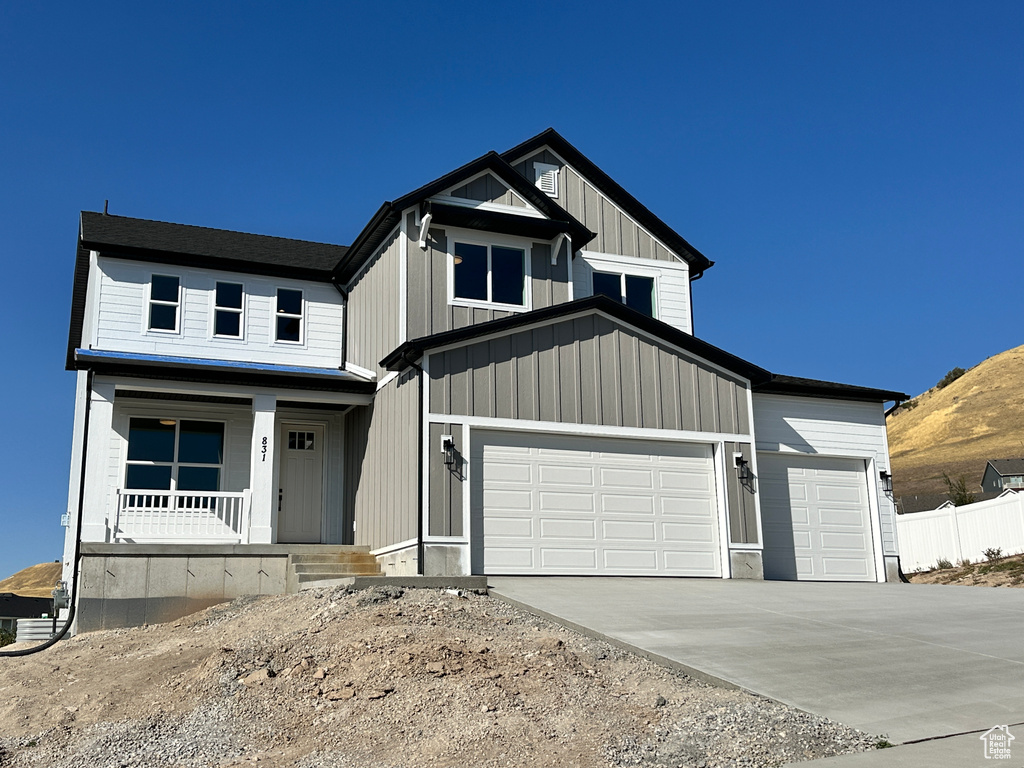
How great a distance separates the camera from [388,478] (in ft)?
47.8

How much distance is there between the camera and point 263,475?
14.9 m

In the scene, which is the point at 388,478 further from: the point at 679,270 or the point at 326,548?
the point at 679,270

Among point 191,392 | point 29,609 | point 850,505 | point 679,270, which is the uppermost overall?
point 679,270

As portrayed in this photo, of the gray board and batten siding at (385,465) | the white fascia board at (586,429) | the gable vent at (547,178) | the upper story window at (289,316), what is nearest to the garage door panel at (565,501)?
the white fascia board at (586,429)

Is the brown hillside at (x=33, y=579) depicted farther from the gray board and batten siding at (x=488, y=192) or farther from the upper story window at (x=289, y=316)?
the gray board and batten siding at (x=488, y=192)

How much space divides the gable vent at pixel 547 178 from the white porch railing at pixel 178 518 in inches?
320

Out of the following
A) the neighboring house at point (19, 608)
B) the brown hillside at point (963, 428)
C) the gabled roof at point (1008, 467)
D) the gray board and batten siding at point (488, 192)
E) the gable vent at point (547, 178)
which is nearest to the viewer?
the gray board and batten siding at point (488, 192)

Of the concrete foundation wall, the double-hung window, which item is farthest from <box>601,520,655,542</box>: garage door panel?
the double-hung window

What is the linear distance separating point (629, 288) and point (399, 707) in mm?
12576

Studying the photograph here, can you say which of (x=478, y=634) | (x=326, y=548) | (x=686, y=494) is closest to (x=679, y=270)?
(x=686, y=494)

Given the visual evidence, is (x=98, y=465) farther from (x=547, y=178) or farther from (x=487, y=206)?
(x=547, y=178)

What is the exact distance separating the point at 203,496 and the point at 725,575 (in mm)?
8766

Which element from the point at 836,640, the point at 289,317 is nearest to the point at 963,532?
the point at 836,640

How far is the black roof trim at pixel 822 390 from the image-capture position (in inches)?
664
